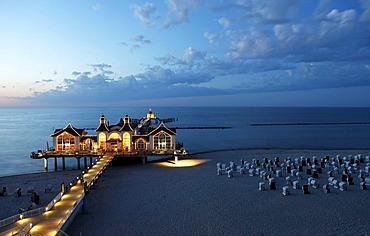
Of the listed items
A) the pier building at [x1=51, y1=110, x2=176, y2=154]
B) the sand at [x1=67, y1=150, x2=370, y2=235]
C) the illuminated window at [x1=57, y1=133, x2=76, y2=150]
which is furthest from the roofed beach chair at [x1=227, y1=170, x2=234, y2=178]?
the illuminated window at [x1=57, y1=133, x2=76, y2=150]

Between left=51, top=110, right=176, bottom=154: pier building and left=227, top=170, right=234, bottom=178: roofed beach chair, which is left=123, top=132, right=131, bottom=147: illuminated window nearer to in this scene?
left=51, top=110, right=176, bottom=154: pier building

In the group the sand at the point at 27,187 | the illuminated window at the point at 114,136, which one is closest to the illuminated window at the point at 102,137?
the illuminated window at the point at 114,136

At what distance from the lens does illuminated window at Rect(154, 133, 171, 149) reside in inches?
1331

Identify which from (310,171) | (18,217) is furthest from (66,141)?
(310,171)

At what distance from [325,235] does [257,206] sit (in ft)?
15.3

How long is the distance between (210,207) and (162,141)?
1597 centimetres

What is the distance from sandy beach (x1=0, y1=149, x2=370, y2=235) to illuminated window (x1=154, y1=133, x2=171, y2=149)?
720cm

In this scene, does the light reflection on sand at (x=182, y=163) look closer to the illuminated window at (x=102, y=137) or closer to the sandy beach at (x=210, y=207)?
the sandy beach at (x=210, y=207)

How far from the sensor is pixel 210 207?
18.6 meters

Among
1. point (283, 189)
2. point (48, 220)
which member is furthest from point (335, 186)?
point (48, 220)

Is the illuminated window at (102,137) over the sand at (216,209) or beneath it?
over

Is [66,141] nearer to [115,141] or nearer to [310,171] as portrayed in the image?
[115,141]

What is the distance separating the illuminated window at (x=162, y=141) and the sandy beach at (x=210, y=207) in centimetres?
720

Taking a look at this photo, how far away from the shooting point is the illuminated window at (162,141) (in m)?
33.8
